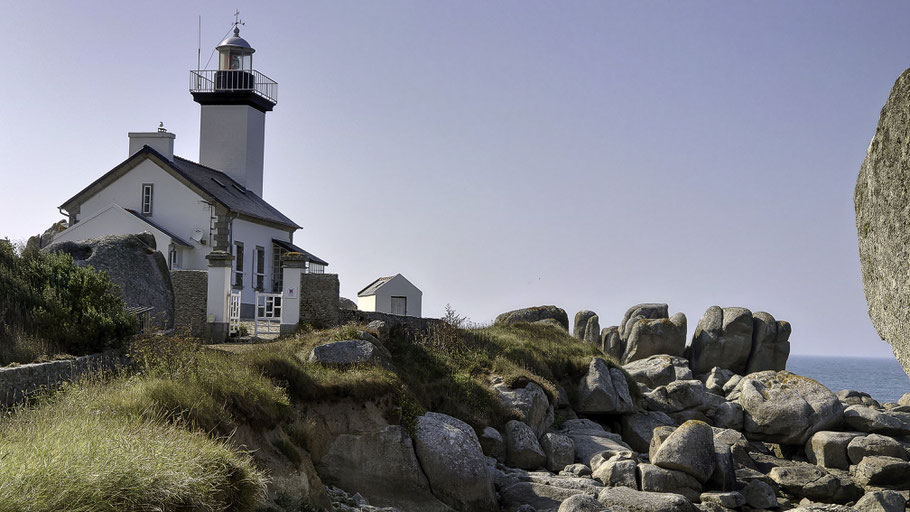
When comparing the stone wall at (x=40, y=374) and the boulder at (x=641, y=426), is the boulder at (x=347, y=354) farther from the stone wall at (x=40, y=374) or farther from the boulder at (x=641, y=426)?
the boulder at (x=641, y=426)

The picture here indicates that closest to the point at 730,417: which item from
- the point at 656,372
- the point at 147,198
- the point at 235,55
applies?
the point at 656,372

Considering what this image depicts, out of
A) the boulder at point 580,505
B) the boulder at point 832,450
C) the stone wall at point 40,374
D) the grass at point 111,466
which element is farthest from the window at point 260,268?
the grass at point 111,466

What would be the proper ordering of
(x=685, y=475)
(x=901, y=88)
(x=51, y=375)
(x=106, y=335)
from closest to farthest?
1. (x=901, y=88)
2. (x=51, y=375)
3. (x=106, y=335)
4. (x=685, y=475)

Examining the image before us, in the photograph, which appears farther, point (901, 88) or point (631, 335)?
point (631, 335)

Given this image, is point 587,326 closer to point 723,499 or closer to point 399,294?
point 399,294

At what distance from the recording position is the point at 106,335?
52.0ft

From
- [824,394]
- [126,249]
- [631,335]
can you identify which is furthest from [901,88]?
[631,335]

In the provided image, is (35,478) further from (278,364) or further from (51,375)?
(278,364)

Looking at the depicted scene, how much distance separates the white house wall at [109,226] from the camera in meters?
34.2

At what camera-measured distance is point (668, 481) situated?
746 inches

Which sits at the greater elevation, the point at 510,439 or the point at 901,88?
the point at 901,88

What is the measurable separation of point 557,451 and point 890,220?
15.9 m

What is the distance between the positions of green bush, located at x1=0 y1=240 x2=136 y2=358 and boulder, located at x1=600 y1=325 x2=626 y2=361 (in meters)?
28.5

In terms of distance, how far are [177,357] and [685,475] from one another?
37.1 feet
